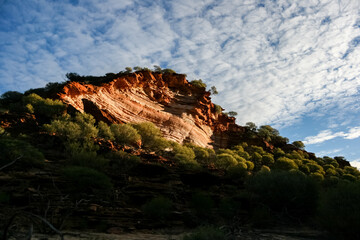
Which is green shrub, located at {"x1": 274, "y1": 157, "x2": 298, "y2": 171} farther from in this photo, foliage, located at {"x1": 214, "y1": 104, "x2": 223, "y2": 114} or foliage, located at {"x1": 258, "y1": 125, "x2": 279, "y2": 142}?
foliage, located at {"x1": 214, "y1": 104, "x2": 223, "y2": 114}

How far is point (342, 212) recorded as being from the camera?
9.37 meters

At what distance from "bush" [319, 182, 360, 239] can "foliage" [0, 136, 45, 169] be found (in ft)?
53.6

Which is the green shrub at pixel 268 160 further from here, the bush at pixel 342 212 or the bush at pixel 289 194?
the bush at pixel 342 212

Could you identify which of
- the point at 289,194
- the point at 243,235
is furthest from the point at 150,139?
the point at 243,235

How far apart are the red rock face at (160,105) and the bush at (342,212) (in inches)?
1116

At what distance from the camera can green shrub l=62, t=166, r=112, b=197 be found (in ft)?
40.8

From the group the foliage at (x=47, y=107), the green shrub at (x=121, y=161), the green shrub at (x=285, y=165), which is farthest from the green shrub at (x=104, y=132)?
the green shrub at (x=285, y=165)

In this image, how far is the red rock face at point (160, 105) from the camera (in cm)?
3266

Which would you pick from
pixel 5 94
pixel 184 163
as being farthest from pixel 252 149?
pixel 5 94

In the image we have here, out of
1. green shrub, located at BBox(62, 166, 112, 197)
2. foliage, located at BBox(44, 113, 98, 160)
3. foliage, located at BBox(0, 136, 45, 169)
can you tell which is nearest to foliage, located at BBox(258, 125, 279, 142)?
foliage, located at BBox(44, 113, 98, 160)

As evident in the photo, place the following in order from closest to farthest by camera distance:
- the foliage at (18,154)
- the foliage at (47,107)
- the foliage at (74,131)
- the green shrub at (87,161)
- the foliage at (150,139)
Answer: the foliage at (18,154), the green shrub at (87,161), the foliage at (74,131), the foliage at (47,107), the foliage at (150,139)

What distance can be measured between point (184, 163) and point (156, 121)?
1624cm

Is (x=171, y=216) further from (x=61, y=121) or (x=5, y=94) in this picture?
(x=5, y=94)

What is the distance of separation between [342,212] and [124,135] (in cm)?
2424
